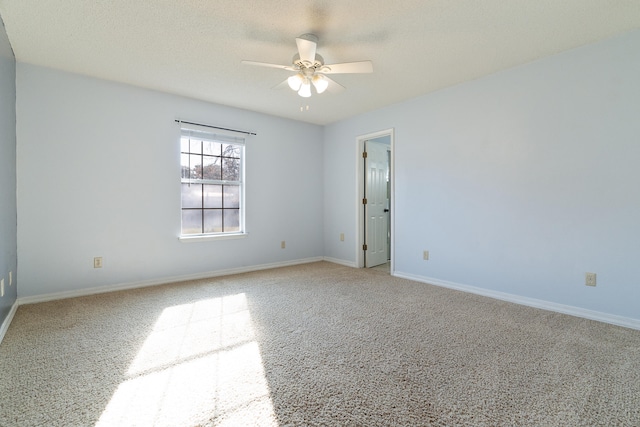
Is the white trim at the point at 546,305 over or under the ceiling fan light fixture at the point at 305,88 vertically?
under

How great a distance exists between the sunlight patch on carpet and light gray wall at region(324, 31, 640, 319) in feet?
8.46

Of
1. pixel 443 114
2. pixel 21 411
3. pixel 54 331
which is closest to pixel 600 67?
pixel 443 114

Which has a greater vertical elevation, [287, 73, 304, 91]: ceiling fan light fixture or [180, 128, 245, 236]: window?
[287, 73, 304, 91]: ceiling fan light fixture

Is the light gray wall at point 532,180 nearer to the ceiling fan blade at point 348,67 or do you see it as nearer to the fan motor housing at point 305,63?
the ceiling fan blade at point 348,67

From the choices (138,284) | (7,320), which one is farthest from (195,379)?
(138,284)

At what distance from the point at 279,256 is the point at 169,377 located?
3.06 m

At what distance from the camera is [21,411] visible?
140cm

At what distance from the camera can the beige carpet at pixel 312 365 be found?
140 cm

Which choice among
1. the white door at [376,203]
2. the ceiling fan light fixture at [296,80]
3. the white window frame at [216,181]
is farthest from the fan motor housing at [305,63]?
the white door at [376,203]

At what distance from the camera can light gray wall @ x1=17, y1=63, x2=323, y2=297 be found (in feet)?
9.61

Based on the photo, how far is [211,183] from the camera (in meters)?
4.09

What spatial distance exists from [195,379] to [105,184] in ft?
8.75

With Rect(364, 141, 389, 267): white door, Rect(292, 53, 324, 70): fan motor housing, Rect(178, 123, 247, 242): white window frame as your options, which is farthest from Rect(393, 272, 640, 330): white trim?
Rect(292, 53, 324, 70): fan motor housing

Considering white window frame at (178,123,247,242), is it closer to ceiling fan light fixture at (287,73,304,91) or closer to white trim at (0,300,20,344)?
white trim at (0,300,20,344)
